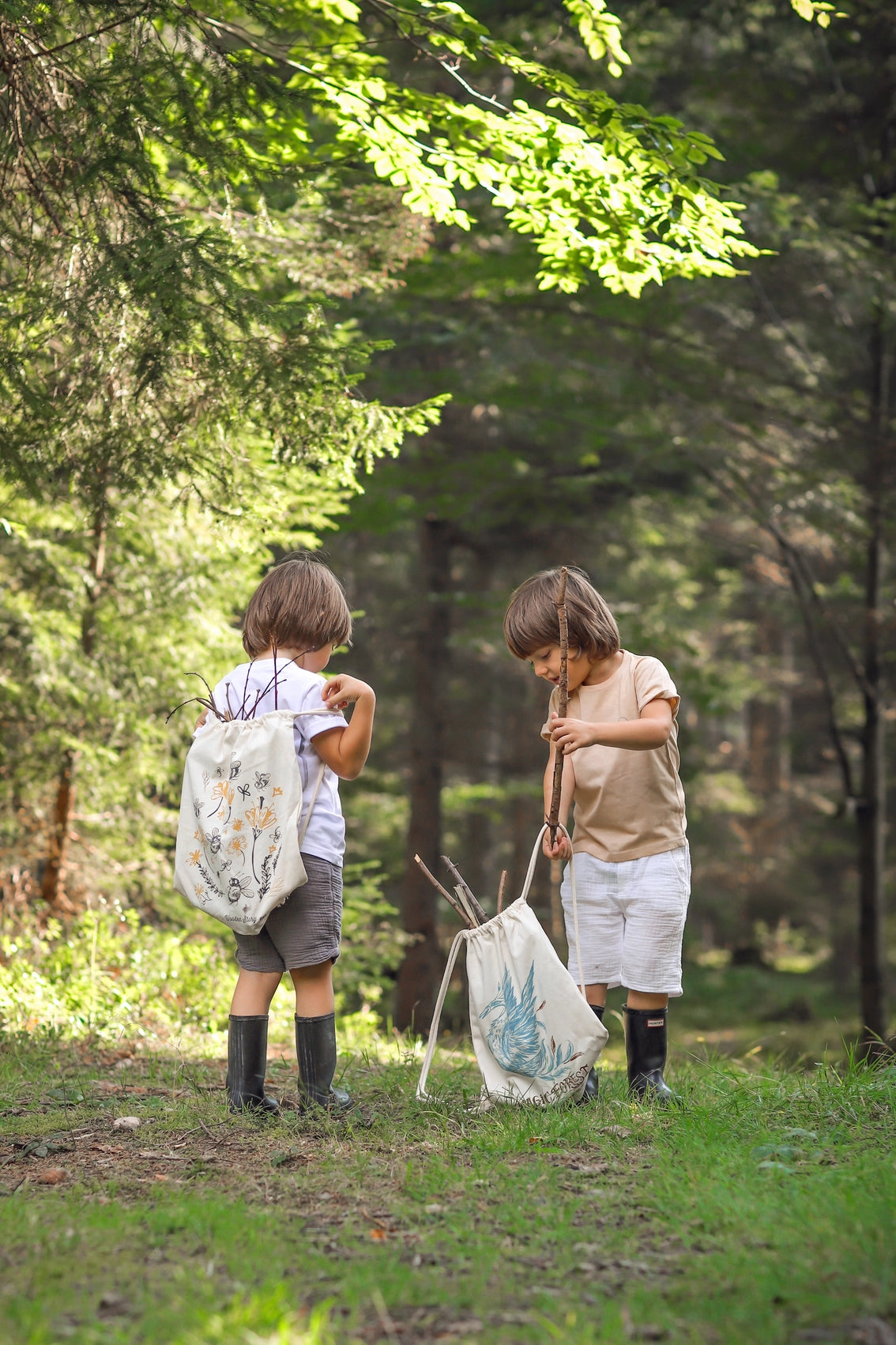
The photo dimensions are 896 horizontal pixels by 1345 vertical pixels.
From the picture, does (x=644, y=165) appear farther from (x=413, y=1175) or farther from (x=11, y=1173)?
(x=11, y=1173)

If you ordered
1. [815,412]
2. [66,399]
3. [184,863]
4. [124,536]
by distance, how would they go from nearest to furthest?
[184,863] < [66,399] < [124,536] < [815,412]

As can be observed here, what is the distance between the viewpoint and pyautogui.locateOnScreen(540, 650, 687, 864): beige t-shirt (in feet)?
13.1

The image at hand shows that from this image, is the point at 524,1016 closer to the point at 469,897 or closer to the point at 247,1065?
the point at 469,897

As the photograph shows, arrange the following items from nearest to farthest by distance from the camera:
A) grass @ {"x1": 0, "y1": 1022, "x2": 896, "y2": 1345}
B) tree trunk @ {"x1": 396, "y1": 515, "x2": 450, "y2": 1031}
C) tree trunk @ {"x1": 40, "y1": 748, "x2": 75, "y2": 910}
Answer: grass @ {"x1": 0, "y1": 1022, "x2": 896, "y2": 1345}, tree trunk @ {"x1": 40, "y1": 748, "x2": 75, "y2": 910}, tree trunk @ {"x1": 396, "y1": 515, "x2": 450, "y2": 1031}

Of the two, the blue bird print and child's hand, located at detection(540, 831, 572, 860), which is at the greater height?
child's hand, located at detection(540, 831, 572, 860)

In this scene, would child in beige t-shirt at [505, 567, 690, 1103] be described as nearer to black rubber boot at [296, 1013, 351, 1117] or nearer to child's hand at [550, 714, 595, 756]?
child's hand at [550, 714, 595, 756]

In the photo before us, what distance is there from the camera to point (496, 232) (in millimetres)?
9484

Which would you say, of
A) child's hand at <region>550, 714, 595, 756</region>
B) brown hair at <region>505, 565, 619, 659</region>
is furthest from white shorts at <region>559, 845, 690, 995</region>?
brown hair at <region>505, 565, 619, 659</region>

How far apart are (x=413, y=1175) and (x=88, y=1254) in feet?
3.13

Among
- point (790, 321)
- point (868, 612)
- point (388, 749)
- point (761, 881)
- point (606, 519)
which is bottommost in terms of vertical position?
point (761, 881)

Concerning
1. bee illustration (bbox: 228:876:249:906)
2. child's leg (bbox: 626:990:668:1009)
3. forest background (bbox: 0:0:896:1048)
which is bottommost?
child's leg (bbox: 626:990:668:1009)

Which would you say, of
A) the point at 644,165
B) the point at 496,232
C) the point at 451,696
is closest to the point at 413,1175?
the point at 644,165

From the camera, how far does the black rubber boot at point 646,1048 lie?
12.9 feet

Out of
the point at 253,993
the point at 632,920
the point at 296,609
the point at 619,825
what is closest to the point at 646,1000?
the point at 632,920
